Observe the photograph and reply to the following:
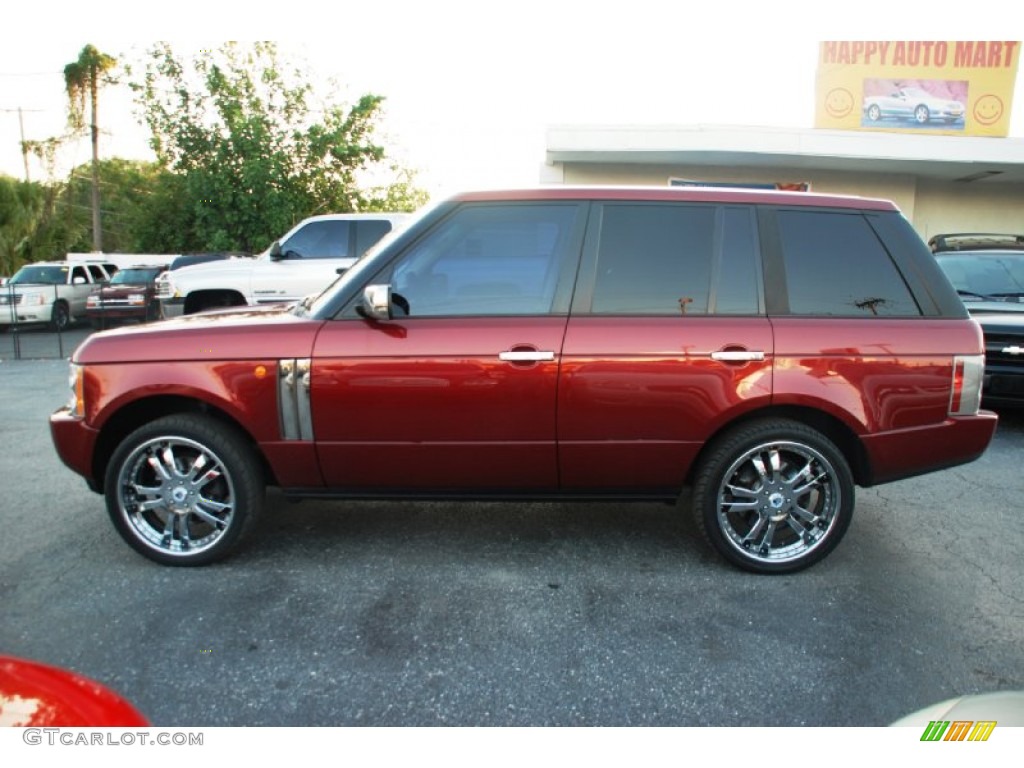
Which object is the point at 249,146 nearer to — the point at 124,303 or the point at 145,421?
the point at 124,303

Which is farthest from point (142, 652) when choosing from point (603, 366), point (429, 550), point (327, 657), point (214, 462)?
point (603, 366)

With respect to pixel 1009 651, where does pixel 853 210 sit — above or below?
above

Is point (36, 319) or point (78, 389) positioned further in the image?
point (36, 319)

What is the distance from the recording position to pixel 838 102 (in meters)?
13.5

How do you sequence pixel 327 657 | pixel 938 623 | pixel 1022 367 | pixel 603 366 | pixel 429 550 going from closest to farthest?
pixel 327 657 < pixel 938 623 < pixel 603 366 < pixel 429 550 < pixel 1022 367

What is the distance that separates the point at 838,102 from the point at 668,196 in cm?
1230

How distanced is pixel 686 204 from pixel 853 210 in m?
0.87

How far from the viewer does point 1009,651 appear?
9.37 feet

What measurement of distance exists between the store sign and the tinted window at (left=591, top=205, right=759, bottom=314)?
11946 millimetres

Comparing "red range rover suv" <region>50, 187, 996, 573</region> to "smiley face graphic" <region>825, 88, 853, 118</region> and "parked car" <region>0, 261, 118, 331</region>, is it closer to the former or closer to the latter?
"smiley face graphic" <region>825, 88, 853, 118</region>

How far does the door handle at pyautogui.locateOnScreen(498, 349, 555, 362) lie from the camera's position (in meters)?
3.27

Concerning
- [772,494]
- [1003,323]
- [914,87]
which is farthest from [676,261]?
[914,87]

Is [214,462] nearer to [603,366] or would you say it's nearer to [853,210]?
[603,366]

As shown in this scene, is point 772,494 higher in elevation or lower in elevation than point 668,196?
lower
